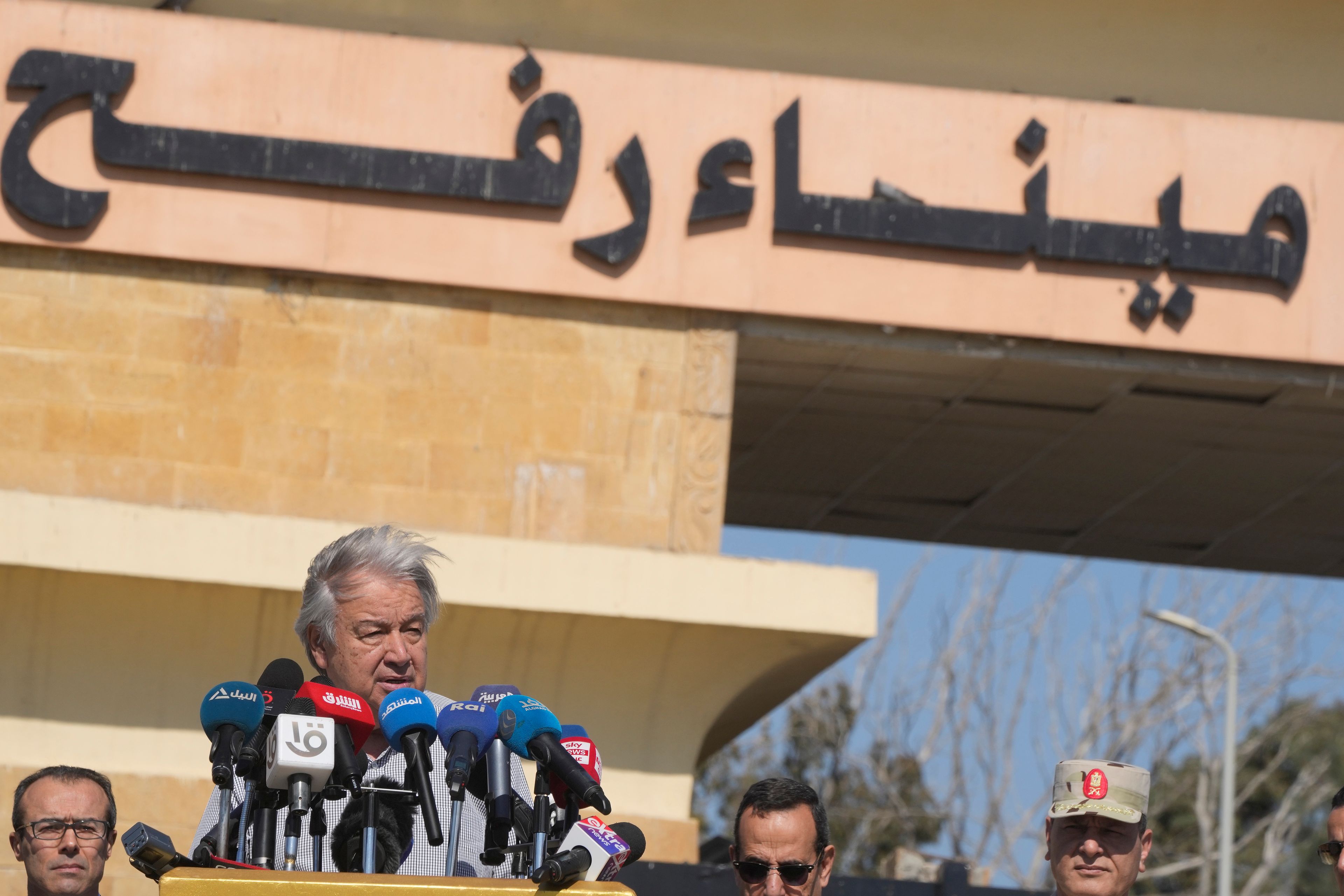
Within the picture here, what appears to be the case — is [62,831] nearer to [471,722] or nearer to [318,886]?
[471,722]

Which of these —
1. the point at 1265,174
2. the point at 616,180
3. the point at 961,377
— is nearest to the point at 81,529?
the point at 616,180

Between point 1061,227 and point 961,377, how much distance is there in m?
1.18

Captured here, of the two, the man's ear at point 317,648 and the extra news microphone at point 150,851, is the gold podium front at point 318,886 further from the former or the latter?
the man's ear at point 317,648

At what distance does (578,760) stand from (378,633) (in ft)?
1.95

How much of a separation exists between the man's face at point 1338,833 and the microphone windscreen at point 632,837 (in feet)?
6.32

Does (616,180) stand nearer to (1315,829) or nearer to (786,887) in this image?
(786,887)

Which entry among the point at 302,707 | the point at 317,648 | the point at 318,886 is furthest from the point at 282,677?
the point at 318,886

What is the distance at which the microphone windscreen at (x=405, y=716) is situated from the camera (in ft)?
10.8

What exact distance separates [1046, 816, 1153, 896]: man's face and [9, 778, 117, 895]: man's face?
103 inches

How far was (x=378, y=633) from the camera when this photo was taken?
146 inches

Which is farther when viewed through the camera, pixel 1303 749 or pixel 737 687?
pixel 1303 749

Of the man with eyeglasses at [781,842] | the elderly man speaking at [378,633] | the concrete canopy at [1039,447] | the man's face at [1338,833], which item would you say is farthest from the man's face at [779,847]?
the concrete canopy at [1039,447]

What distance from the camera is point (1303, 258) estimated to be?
970cm

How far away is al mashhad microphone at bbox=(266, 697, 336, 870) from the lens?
10.2 ft
